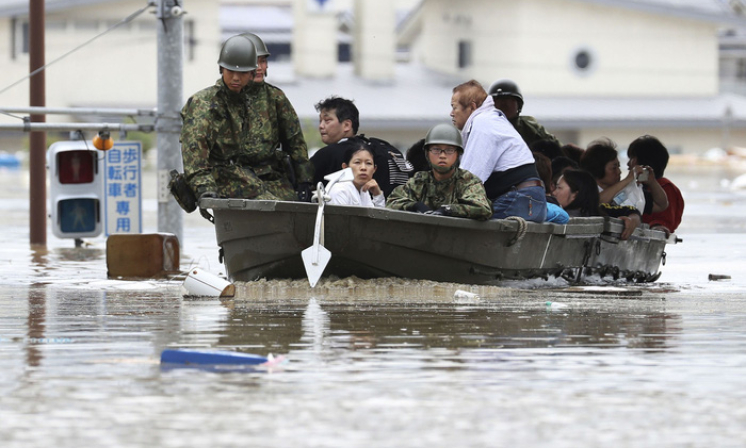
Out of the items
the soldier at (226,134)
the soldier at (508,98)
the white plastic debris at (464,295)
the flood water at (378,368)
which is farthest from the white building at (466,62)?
the flood water at (378,368)

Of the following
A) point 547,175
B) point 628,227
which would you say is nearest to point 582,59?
point 628,227

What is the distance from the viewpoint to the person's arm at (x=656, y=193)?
1398cm

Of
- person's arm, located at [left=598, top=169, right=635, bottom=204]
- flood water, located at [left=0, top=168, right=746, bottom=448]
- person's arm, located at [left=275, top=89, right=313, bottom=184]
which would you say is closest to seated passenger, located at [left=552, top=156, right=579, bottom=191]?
person's arm, located at [left=598, top=169, right=635, bottom=204]

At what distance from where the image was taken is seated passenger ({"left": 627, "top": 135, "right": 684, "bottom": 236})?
47.7ft

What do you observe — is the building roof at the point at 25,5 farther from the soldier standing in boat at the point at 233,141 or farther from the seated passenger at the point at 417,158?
the soldier standing in boat at the point at 233,141

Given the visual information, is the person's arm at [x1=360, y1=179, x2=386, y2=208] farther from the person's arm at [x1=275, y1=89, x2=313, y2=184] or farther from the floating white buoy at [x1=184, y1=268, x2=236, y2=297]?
the floating white buoy at [x1=184, y1=268, x2=236, y2=297]

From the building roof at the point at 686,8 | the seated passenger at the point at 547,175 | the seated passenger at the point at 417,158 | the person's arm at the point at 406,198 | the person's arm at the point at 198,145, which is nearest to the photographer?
the person's arm at the point at 406,198

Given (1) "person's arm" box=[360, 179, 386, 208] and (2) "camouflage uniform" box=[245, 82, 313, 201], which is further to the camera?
(2) "camouflage uniform" box=[245, 82, 313, 201]

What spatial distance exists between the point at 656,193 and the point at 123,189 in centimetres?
618

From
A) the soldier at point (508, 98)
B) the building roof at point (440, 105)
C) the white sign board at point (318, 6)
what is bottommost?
the soldier at point (508, 98)

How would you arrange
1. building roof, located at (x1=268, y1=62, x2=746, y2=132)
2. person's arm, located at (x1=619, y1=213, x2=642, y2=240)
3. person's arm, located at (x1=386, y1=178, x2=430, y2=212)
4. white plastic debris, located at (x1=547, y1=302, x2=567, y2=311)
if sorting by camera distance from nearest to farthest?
white plastic debris, located at (x1=547, y1=302, x2=567, y2=311) → person's arm, located at (x1=386, y1=178, x2=430, y2=212) → person's arm, located at (x1=619, y1=213, x2=642, y2=240) → building roof, located at (x1=268, y1=62, x2=746, y2=132)

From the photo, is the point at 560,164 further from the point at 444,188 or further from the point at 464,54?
the point at 464,54

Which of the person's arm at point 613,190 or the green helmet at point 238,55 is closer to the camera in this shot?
the green helmet at point 238,55

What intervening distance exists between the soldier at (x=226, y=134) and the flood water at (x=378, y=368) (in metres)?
0.89
